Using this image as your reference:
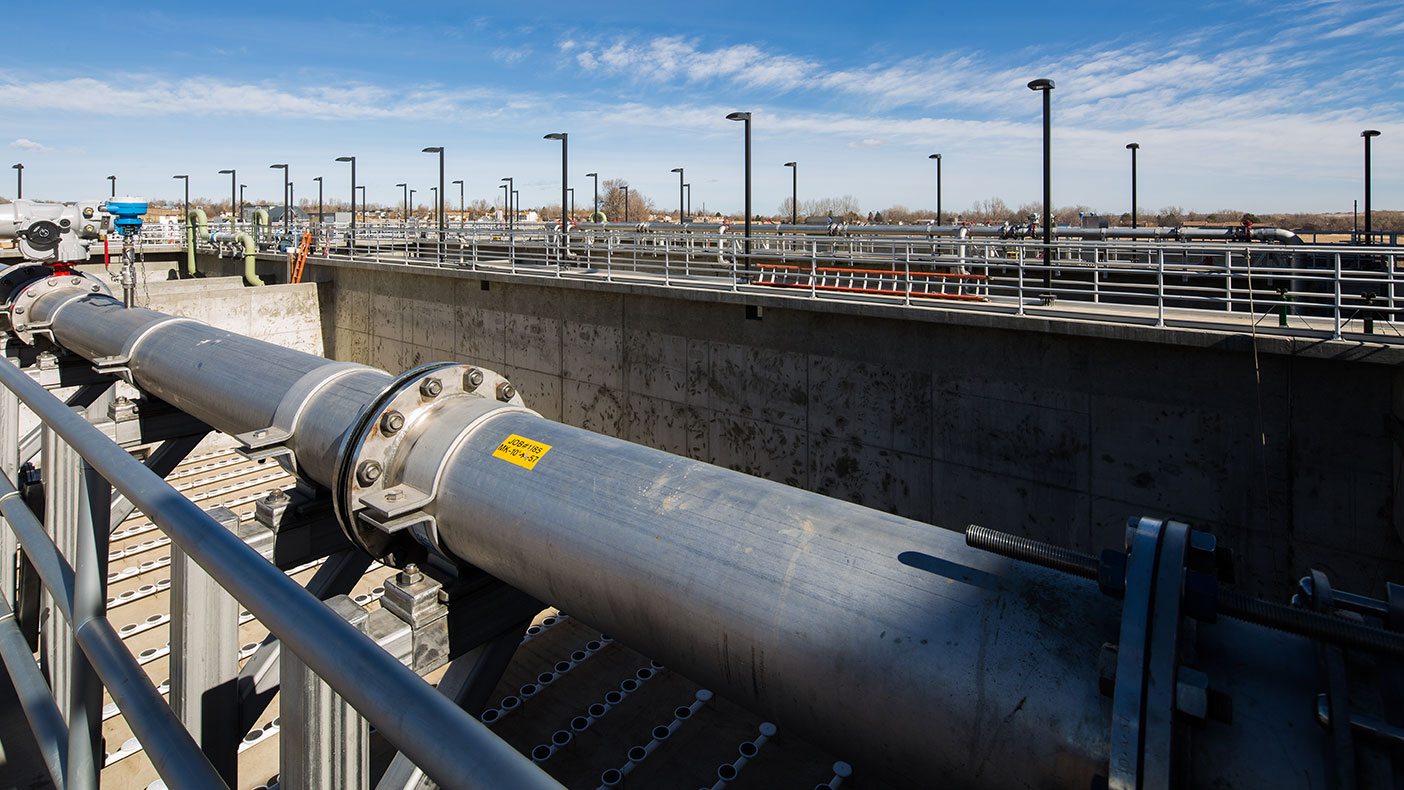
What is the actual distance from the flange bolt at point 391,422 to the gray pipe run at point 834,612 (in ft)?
0.34

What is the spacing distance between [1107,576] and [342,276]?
23166 millimetres

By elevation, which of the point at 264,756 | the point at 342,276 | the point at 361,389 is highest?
the point at 342,276

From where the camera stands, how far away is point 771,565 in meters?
2.41

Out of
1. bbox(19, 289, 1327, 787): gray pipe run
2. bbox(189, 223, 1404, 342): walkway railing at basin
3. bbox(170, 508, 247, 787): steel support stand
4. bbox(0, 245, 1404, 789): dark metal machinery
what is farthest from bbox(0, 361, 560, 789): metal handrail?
bbox(189, 223, 1404, 342): walkway railing at basin

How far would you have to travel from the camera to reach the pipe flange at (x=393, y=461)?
11.1 ft

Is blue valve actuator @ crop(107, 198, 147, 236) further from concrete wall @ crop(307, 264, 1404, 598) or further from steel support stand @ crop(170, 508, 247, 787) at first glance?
steel support stand @ crop(170, 508, 247, 787)

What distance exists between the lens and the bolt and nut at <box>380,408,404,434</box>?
355 cm

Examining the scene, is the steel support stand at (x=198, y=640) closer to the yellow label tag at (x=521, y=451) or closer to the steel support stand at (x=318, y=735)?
the steel support stand at (x=318, y=735)

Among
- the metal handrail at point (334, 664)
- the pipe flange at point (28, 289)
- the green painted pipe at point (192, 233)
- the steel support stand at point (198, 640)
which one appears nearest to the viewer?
the metal handrail at point (334, 664)

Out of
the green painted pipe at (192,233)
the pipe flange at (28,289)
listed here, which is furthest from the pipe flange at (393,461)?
the green painted pipe at (192,233)

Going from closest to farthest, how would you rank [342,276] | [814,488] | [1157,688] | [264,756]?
[1157,688] < [264,756] < [814,488] < [342,276]

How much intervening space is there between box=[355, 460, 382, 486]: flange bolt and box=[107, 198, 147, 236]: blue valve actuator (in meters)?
10.2

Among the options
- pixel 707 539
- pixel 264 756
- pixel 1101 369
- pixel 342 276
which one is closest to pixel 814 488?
pixel 1101 369

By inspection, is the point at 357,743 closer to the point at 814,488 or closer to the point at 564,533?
the point at 564,533
